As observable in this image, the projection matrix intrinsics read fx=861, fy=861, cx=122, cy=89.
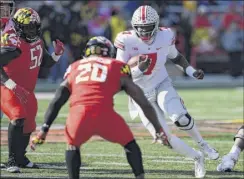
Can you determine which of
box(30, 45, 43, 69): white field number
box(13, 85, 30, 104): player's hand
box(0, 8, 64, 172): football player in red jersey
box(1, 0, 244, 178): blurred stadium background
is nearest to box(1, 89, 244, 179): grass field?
box(0, 8, 64, 172): football player in red jersey

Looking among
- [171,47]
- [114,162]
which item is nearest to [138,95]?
[171,47]

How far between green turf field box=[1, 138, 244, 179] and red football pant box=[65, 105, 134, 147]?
1.36 meters

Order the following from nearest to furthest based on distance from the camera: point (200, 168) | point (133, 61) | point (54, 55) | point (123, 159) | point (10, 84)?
point (200, 168) → point (10, 84) → point (133, 61) → point (54, 55) → point (123, 159)

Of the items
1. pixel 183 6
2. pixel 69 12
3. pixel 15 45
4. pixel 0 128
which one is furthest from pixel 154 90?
pixel 183 6

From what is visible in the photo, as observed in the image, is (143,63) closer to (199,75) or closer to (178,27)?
(199,75)

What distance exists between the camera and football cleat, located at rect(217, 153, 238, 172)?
27.3 ft

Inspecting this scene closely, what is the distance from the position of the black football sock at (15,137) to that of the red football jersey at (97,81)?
5.61 feet

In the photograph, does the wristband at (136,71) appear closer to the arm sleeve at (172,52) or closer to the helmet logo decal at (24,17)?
the arm sleeve at (172,52)

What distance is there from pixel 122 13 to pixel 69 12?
165 centimetres

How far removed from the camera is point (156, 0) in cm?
2219

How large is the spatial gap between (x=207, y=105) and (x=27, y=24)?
843cm

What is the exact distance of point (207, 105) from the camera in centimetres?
1662

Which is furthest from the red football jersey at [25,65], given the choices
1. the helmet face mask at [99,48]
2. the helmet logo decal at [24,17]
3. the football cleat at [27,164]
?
the helmet face mask at [99,48]

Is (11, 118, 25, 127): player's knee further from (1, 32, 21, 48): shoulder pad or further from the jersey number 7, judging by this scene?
the jersey number 7
